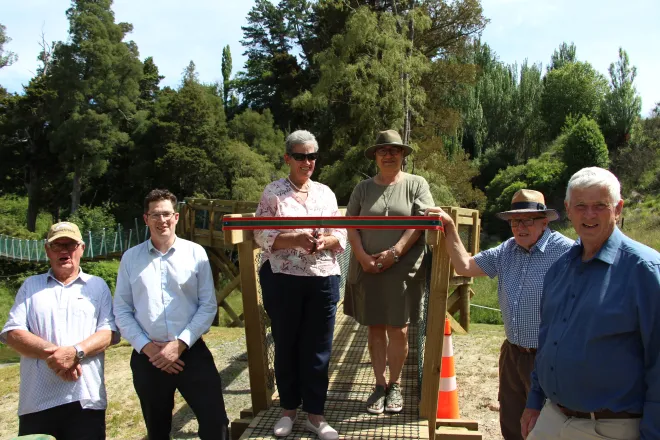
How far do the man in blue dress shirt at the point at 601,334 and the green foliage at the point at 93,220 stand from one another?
2756 centimetres

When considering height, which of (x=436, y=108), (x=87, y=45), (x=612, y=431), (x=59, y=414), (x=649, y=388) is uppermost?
(x=87, y=45)

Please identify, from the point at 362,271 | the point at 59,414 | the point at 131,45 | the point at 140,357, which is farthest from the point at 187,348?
the point at 131,45

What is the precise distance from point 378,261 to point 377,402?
876 millimetres

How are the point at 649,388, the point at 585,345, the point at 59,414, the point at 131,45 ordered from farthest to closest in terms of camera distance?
the point at 131,45 → the point at 59,414 → the point at 585,345 → the point at 649,388

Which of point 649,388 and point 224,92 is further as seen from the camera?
point 224,92

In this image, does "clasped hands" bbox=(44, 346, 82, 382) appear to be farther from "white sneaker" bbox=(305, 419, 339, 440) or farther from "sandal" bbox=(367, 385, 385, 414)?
"sandal" bbox=(367, 385, 385, 414)

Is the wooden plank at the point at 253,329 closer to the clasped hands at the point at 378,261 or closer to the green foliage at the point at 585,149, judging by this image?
the clasped hands at the point at 378,261

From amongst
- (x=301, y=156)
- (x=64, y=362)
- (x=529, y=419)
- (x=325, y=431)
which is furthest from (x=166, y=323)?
(x=529, y=419)

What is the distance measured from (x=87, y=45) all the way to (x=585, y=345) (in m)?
31.3

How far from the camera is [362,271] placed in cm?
342

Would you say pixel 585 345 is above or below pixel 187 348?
above

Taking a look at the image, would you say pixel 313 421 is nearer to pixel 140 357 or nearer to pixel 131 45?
pixel 140 357

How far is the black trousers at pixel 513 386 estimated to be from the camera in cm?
287

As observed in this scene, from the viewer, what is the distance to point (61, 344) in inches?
112
